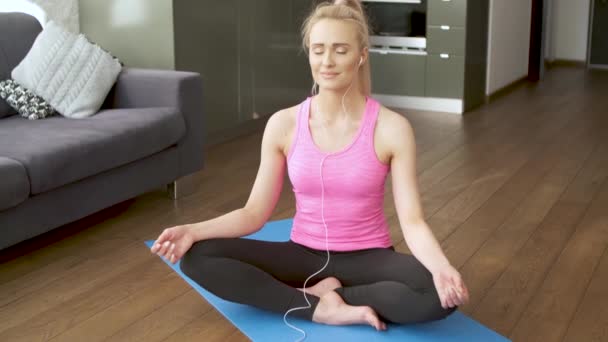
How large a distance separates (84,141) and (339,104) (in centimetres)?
120

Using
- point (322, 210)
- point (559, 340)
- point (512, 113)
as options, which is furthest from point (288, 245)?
point (512, 113)

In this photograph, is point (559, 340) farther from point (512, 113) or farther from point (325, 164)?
point (512, 113)

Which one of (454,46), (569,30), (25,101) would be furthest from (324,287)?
(569,30)

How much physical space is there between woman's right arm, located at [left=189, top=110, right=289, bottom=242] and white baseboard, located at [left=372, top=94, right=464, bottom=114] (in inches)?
147

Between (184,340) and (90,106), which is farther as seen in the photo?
(90,106)

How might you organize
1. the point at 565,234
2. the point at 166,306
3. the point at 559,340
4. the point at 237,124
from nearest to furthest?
the point at 559,340 → the point at 166,306 → the point at 565,234 → the point at 237,124

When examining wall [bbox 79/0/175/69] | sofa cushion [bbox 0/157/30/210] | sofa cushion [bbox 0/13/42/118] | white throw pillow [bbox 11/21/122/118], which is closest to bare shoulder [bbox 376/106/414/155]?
sofa cushion [bbox 0/157/30/210]

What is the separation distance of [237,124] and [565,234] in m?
2.31

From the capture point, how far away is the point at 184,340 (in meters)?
2.46

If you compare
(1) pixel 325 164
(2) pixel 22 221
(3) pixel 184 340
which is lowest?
(3) pixel 184 340

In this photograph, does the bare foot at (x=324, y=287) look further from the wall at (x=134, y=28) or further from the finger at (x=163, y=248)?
the wall at (x=134, y=28)

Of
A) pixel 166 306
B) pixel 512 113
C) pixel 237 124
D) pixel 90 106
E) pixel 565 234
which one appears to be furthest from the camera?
pixel 512 113

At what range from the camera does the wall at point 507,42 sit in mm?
6520

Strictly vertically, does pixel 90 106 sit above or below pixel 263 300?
above
